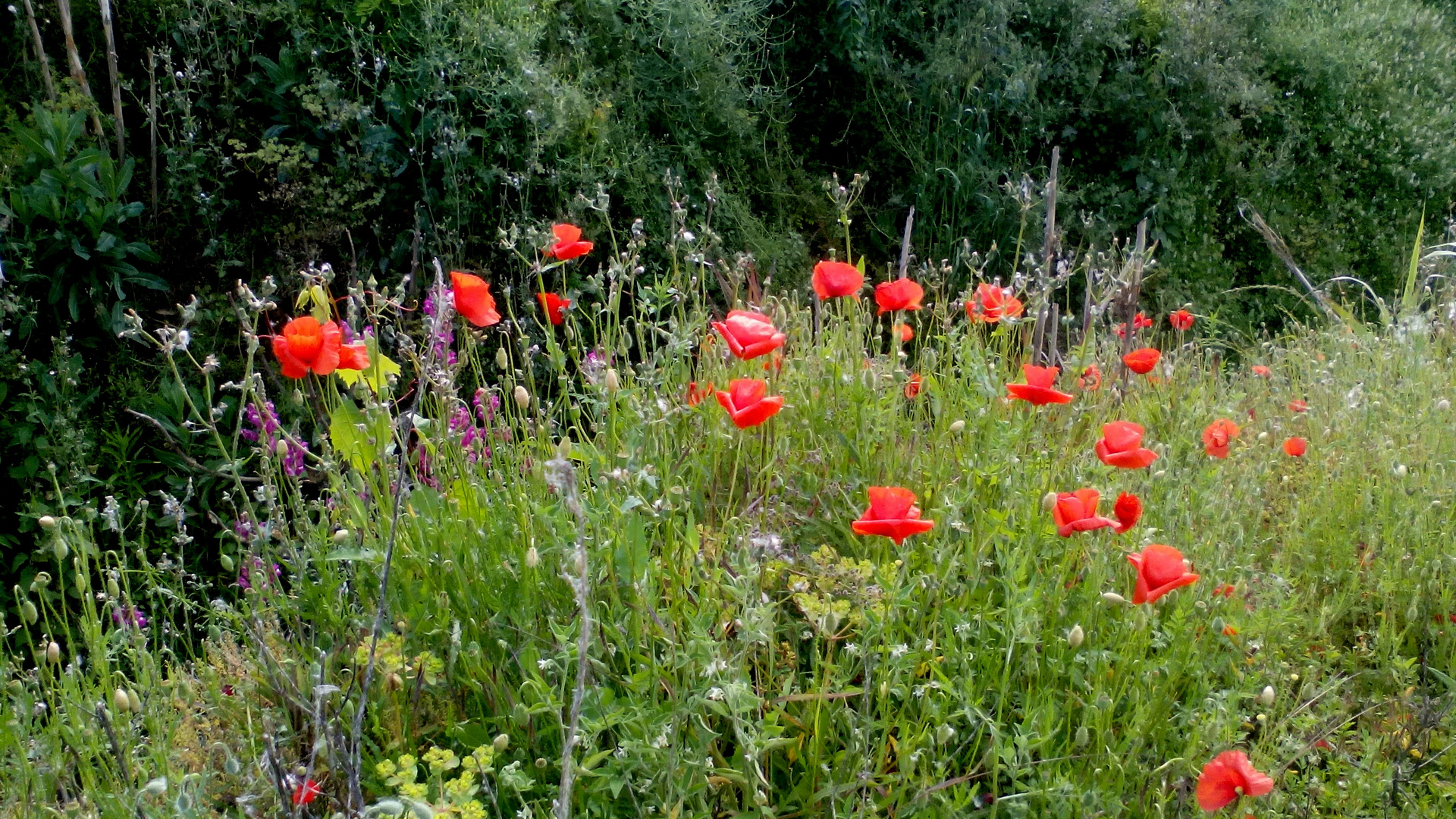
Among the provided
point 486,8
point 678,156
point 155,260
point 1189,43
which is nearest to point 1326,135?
point 1189,43

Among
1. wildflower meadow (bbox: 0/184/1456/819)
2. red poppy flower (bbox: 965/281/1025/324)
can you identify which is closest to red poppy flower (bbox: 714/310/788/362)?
wildflower meadow (bbox: 0/184/1456/819)

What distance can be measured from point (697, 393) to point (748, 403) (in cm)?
58

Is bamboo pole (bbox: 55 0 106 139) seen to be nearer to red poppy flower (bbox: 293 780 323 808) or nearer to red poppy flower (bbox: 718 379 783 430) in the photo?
red poppy flower (bbox: 293 780 323 808)

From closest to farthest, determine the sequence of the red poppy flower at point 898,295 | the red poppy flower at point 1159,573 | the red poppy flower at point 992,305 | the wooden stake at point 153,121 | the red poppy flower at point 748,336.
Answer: the red poppy flower at point 1159,573
the red poppy flower at point 748,336
the red poppy flower at point 898,295
the red poppy flower at point 992,305
the wooden stake at point 153,121

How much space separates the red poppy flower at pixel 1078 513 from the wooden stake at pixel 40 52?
141 inches

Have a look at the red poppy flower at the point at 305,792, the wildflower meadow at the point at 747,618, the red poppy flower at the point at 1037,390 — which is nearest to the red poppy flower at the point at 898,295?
the wildflower meadow at the point at 747,618

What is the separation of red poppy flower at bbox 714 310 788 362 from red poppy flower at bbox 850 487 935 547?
0.27 meters

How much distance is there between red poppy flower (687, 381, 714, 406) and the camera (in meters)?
1.90

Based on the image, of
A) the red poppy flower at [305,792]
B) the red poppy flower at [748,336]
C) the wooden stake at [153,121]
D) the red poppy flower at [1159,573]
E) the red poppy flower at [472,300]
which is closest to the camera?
the red poppy flower at [305,792]

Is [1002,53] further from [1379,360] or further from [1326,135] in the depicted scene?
[1379,360]

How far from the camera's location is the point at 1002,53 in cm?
620

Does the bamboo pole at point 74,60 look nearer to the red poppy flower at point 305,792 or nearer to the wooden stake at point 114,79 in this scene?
the wooden stake at point 114,79

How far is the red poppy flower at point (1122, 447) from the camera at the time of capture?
151 cm

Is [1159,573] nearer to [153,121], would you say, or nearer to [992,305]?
[992,305]
